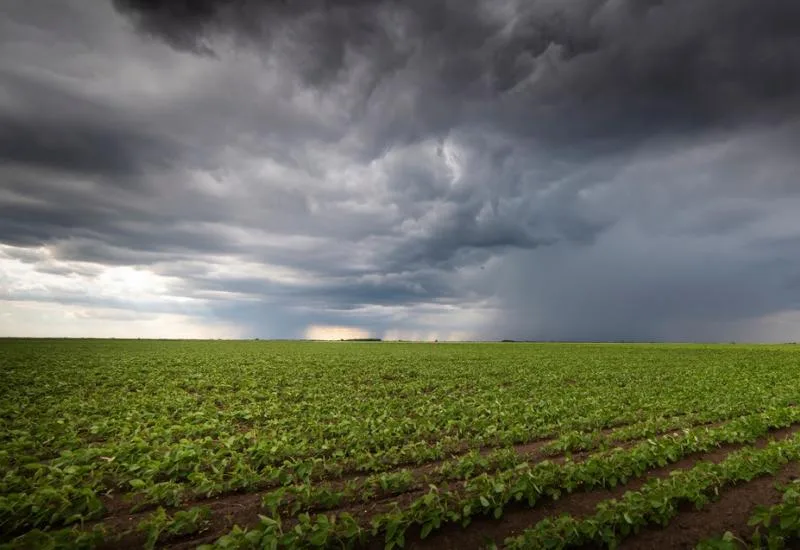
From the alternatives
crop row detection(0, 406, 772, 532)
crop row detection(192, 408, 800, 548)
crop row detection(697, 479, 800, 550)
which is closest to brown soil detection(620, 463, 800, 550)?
crop row detection(697, 479, 800, 550)

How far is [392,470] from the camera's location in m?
11.9

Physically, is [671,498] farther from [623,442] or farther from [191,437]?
[191,437]

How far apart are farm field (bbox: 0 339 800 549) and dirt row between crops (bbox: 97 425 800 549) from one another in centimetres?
4

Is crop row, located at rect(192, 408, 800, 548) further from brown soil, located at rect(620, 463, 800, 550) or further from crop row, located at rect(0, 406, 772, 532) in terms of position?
brown soil, located at rect(620, 463, 800, 550)

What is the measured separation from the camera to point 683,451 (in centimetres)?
1286

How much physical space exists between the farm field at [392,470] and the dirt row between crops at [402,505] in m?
0.04

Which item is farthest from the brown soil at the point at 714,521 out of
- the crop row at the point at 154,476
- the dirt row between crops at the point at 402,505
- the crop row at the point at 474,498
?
the crop row at the point at 154,476

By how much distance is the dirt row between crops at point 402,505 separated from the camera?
766 centimetres

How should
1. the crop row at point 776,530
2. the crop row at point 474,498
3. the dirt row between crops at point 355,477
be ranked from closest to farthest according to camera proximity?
the crop row at point 776,530, the crop row at point 474,498, the dirt row between crops at point 355,477

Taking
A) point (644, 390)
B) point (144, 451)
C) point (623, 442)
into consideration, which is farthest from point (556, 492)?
point (644, 390)

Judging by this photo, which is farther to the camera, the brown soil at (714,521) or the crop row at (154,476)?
the crop row at (154,476)

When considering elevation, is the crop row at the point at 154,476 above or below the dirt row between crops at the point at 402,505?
above

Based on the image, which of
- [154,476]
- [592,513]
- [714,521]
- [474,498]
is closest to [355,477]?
[474,498]

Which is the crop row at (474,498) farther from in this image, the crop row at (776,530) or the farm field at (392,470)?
the crop row at (776,530)
